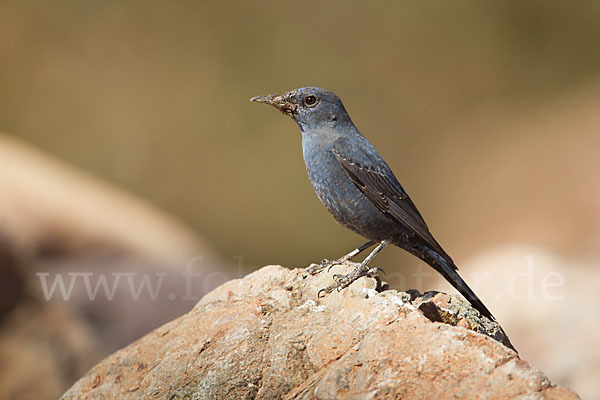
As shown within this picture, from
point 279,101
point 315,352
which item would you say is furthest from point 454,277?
point 279,101

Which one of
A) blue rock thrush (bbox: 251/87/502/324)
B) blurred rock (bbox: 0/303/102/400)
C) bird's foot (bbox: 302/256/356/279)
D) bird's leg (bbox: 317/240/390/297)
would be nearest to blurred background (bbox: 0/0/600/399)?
blurred rock (bbox: 0/303/102/400)

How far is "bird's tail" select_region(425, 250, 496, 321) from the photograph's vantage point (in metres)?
4.68

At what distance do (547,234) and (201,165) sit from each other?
6.42 m

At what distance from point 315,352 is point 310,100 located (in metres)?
2.36

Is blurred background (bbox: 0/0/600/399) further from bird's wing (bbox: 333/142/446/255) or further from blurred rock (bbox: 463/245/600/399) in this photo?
bird's wing (bbox: 333/142/446/255)

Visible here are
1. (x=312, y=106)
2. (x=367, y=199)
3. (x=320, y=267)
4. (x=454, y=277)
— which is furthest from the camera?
(x=312, y=106)

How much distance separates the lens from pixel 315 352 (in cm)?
379

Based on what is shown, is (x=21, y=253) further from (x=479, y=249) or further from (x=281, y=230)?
(x=479, y=249)

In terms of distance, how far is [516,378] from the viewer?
3141mm

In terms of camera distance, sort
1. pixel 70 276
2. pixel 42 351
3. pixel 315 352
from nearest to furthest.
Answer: pixel 315 352 → pixel 42 351 → pixel 70 276

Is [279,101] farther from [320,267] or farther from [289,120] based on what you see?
[289,120]

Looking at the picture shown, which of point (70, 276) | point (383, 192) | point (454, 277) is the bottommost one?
point (454, 277)

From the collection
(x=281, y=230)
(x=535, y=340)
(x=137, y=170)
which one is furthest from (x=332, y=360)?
(x=137, y=170)

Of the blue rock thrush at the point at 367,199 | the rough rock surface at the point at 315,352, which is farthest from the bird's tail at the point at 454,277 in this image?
the rough rock surface at the point at 315,352
